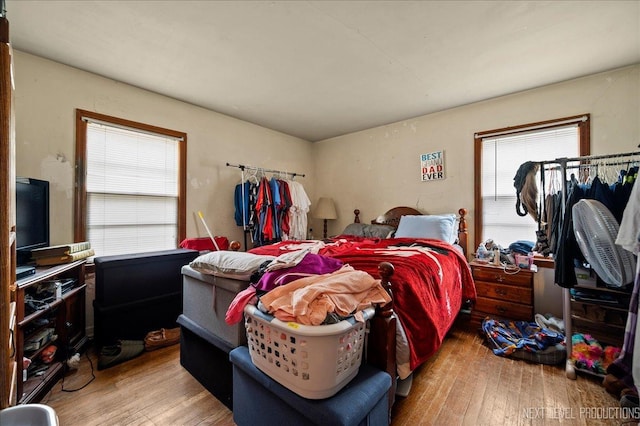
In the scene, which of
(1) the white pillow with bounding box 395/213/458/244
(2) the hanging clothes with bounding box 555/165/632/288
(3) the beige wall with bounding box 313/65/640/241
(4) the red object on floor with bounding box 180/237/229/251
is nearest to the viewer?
(2) the hanging clothes with bounding box 555/165/632/288

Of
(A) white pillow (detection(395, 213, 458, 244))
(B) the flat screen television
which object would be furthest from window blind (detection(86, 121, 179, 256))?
(A) white pillow (detection(395, 213, 458, 244))

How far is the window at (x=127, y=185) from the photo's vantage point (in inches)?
90.1

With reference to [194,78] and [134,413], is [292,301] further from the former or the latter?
[194,78]

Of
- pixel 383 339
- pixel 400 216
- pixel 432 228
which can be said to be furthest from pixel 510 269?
pixel 383 339

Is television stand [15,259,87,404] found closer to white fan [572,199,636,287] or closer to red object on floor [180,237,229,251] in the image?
red object on floor [180,237,229,251]

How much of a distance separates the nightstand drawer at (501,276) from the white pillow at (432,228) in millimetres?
391

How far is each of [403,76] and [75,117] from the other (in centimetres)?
291

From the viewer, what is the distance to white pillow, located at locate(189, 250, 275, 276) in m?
1.37

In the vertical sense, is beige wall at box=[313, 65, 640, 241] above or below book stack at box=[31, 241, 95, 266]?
above

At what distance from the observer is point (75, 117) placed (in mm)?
2221

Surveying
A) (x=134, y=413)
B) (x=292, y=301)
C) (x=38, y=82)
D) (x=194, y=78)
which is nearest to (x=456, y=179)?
(x=292, y=301)

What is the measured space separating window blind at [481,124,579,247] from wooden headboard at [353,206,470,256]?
0.66 ft

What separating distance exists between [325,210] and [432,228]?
67.1 inches

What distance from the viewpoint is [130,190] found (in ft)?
8.38
